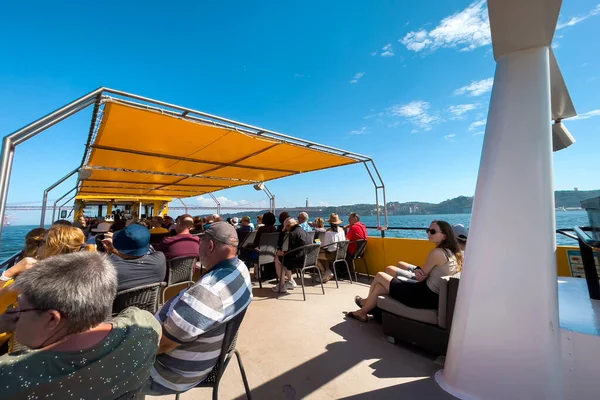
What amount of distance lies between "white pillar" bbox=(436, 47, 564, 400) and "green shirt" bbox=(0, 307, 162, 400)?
69.5 inches

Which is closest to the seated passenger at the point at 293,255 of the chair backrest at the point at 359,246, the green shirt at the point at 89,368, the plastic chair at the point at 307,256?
the plastic chair at the point at 307,256

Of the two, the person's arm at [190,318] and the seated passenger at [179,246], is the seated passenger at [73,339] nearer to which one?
the person's arm at [190,318]

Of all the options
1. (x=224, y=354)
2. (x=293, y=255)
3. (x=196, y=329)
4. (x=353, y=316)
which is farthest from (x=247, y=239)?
(x=196, y=329)

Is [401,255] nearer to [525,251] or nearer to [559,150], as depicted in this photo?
[559,150]

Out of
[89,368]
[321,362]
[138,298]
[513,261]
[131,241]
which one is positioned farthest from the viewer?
[321,362]

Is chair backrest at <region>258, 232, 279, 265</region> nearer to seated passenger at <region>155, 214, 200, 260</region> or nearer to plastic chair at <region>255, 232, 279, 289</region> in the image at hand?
plastic chair at <region>255, 232, 279, 289</region>

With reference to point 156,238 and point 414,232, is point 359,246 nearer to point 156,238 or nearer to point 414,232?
point 156,238

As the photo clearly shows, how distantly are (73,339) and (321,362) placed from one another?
1836 millimetres

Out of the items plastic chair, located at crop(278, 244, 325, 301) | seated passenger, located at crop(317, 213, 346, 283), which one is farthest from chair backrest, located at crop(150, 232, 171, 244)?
seated passenger, located at crop(317, 213, 346, 283)

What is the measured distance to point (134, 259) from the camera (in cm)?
195

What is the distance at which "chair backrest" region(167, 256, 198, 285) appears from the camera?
2.78m

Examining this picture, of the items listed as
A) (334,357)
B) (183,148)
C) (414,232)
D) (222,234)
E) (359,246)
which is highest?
(183,148)

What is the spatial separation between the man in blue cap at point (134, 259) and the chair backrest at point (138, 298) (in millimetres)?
87

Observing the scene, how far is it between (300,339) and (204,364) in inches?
57.6
